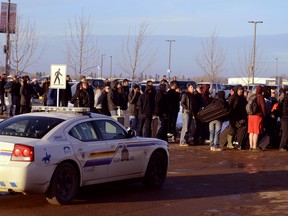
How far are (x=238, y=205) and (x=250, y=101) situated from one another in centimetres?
833

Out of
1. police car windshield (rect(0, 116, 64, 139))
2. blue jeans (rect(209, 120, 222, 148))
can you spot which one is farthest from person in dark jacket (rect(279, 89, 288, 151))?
police car windshield (rect(0, 116, 64, 139))

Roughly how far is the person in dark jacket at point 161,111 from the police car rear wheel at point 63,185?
9319 millimetres

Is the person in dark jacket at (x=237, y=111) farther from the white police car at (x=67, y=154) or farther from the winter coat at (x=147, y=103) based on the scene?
the white police car at (x=67, y=154)

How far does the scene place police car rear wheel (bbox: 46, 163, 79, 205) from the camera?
31.9 feet

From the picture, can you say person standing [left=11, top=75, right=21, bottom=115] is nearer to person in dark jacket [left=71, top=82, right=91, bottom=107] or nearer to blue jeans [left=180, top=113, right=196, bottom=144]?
person in dark jacket [left=71, top=82, right=91, bottom=107]

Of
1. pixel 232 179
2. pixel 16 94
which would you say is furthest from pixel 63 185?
pixel 16 94

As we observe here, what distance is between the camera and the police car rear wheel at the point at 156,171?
39.1 feet

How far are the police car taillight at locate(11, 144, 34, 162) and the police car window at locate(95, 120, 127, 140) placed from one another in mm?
1807

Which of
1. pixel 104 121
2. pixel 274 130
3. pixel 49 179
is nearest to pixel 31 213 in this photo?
pixel 49 179

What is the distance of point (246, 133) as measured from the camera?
1927 cm

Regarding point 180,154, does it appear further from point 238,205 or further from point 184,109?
point 238,205

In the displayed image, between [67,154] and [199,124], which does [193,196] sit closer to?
[67,154]

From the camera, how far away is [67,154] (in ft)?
32.3

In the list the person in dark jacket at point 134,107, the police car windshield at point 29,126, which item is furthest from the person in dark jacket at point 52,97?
the police car windshield at point 29,126
